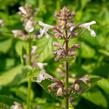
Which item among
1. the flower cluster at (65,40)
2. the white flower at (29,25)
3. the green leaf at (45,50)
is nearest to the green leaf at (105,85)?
the green leaf at (45,50)

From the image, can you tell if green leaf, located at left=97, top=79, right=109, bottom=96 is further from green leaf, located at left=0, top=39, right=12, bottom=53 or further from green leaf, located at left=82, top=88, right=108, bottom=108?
green leaf, located at left=0, top=39, right=12, bottom=53

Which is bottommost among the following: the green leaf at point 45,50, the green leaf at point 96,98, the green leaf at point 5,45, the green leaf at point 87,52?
the green leaf at point 96,98

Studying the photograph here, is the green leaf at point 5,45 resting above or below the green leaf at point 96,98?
above

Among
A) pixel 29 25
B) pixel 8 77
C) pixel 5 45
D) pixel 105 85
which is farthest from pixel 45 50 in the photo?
pixel 5 45

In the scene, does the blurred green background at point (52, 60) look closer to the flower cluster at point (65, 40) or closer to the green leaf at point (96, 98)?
the green leaf at point (96, 98)

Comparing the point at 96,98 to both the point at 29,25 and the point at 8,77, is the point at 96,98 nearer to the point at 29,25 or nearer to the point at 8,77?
the point at 8,77

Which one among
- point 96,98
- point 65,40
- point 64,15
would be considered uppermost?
point 64,15

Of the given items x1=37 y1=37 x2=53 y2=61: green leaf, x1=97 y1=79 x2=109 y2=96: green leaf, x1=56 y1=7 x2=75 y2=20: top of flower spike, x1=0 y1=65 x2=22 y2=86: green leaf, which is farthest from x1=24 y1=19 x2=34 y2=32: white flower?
x1=56 y1=7 x2=75 y2=20: top of flower spike
